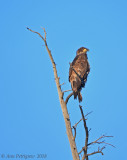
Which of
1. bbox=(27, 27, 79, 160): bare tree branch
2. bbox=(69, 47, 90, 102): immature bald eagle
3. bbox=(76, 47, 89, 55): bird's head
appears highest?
bbox=(76, 47, 89, 55): bird's head

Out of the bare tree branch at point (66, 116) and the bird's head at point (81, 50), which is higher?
the bird's head at point (81, 50)

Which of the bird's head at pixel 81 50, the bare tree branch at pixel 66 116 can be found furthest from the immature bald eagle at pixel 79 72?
the bare tree branch at pixel 66 116

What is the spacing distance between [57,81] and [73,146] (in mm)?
1485

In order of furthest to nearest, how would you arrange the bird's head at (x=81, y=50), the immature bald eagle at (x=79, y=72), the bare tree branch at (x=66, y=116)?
the bird's head at (x=81, y=50) → the immature bald eagle at (x=79, y=72) → the bare tree branch at (x=66, y=116)

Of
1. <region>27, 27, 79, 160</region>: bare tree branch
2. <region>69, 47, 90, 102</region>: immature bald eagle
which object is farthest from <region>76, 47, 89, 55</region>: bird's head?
<region>27, 27, 79, 160</region>: bare tree branch

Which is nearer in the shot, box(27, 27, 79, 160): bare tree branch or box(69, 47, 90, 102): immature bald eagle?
box(27, 27, 79, 160): bare tree branch

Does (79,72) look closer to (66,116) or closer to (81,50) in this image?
(81,50)

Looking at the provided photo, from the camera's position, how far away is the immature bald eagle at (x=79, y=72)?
7660 mm

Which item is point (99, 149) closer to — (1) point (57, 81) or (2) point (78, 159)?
(2) point (78, 159)

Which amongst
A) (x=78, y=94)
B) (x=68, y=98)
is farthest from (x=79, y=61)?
(x=68, y=98)

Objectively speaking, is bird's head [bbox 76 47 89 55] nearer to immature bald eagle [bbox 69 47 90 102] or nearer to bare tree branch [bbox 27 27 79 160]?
immature bald eagle [bbox 69 47 90 102]

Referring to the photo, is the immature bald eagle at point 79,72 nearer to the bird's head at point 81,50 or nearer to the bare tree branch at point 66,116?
the bird's head at point 81,50

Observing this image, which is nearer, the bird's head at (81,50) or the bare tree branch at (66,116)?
the bare tree branch at (66,116)

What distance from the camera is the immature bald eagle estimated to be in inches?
302
